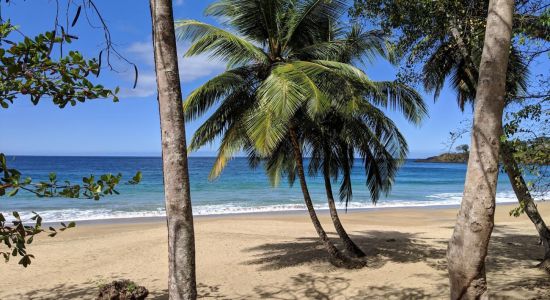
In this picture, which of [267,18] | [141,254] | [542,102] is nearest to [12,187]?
[542,102]

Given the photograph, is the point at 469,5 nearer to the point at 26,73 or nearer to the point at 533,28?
the point at 533,28

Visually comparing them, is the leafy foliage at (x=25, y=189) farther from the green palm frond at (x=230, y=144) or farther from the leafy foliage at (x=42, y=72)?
the green palm frond at (x=230, y=144)

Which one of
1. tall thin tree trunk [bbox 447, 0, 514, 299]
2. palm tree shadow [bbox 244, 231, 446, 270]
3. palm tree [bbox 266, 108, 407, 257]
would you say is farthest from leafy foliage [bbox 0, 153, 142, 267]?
palm tree shadow [bbox 244, 231, 446, 270]

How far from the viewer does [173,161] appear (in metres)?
3.35

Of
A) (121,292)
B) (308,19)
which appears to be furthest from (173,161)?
(308,19)

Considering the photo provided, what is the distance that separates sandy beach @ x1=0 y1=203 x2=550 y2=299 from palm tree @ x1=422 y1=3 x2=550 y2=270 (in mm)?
1045

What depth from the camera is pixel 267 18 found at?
8.39m

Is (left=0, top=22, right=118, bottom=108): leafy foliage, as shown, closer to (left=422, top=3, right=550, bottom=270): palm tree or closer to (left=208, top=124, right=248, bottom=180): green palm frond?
(left=422, top=3, right=550, bottom=270): palm tree

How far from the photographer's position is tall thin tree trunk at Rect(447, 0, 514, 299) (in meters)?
3.05

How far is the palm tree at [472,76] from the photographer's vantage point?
584 cm

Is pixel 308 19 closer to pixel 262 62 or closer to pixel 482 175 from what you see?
pixel 262 62

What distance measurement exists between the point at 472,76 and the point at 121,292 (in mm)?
7176

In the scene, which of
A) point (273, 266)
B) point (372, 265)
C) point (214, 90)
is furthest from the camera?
point (273, 266)

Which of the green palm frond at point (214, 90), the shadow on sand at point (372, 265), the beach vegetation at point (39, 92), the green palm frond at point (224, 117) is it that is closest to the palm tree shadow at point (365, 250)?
the shadow on sand at point (372, 265)
